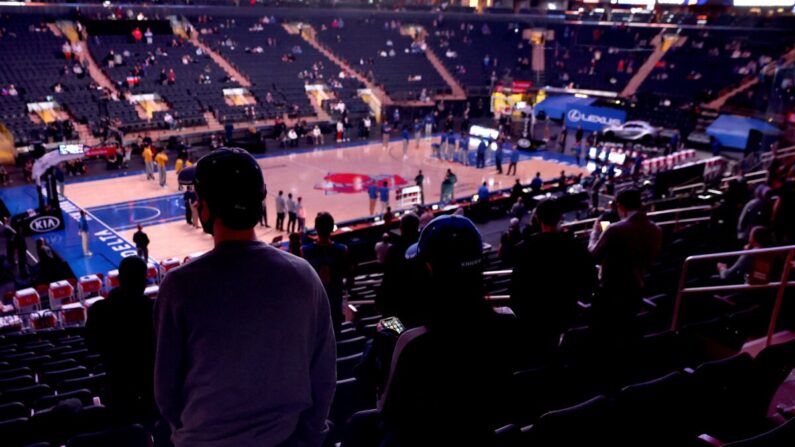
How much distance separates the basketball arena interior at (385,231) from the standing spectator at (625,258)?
0.03 meters

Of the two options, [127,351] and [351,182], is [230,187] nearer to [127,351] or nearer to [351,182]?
[127,351]

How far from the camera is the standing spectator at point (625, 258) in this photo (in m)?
5.29

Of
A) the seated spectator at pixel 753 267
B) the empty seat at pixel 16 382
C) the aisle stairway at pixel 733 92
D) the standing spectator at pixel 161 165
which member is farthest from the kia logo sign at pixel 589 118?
the empty seat at pixel 16 382

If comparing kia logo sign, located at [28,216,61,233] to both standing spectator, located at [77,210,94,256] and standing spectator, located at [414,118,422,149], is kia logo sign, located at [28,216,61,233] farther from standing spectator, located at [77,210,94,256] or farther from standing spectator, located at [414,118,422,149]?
standing spectator, located at [414,118,422,149]

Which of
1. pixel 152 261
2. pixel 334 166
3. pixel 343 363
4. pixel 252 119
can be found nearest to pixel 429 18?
pixel 252 119

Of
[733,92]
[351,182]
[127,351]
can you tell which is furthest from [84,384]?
[733,92]

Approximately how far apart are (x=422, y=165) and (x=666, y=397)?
2649 centimetres

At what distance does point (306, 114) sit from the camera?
36594 mm

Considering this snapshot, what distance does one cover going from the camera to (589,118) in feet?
105

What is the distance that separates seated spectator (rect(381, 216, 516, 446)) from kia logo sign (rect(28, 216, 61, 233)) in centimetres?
1889

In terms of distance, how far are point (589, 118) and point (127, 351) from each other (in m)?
31.1

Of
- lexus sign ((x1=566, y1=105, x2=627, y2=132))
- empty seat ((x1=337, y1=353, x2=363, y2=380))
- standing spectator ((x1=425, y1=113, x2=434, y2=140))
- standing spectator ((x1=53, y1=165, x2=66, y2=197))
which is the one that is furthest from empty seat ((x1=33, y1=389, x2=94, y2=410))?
standing spectator ((x1=425, y1=113, x2=434, y2=140))

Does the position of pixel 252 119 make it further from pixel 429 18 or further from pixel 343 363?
pixel 343 363

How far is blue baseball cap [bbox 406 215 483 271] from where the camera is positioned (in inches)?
91.9
